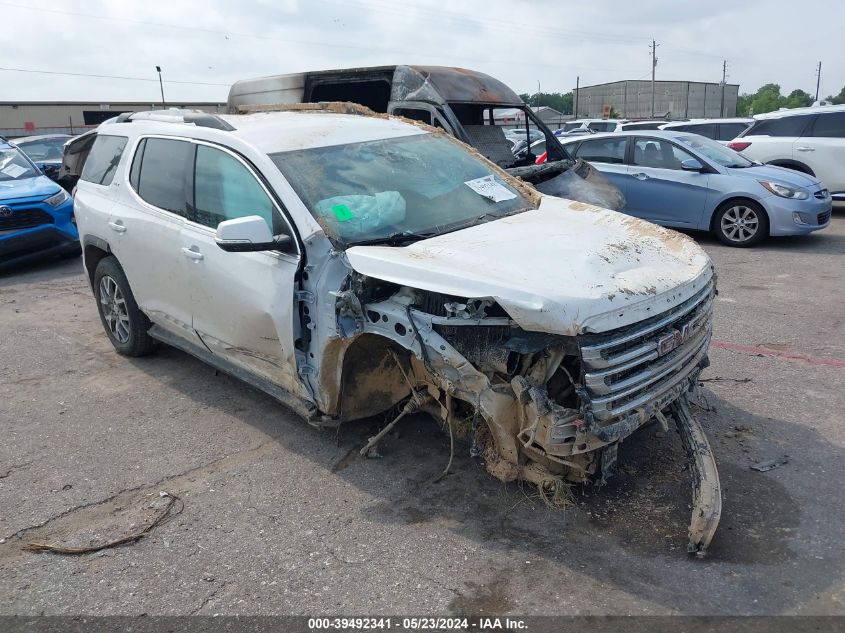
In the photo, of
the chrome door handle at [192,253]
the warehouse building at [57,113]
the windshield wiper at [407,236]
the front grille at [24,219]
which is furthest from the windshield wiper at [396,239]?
the warehouse building at [57,113]

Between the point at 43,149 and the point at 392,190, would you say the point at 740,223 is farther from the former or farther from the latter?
the point at 43,149

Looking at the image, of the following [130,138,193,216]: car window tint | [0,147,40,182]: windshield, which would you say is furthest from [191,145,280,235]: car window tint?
[0,147,40,182]: windshield

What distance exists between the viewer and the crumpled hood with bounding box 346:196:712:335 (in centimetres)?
308

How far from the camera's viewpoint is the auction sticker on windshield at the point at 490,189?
461 cm

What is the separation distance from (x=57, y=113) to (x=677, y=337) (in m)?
49.6

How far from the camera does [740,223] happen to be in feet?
32.0

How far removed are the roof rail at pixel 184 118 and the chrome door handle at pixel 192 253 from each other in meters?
0.79

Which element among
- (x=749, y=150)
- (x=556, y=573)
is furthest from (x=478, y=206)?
(x=749, y=150)

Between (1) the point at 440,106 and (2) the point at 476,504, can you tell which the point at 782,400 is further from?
(1) the point at 440,106

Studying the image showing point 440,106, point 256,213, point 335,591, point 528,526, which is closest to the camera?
point 335,591

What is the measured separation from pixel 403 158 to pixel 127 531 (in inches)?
106

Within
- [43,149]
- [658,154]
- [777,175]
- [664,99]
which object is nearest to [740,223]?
[777,175]

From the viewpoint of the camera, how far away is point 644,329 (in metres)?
3.24

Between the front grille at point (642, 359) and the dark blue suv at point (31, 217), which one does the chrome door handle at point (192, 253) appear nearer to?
the front grille at point (642, 359)
